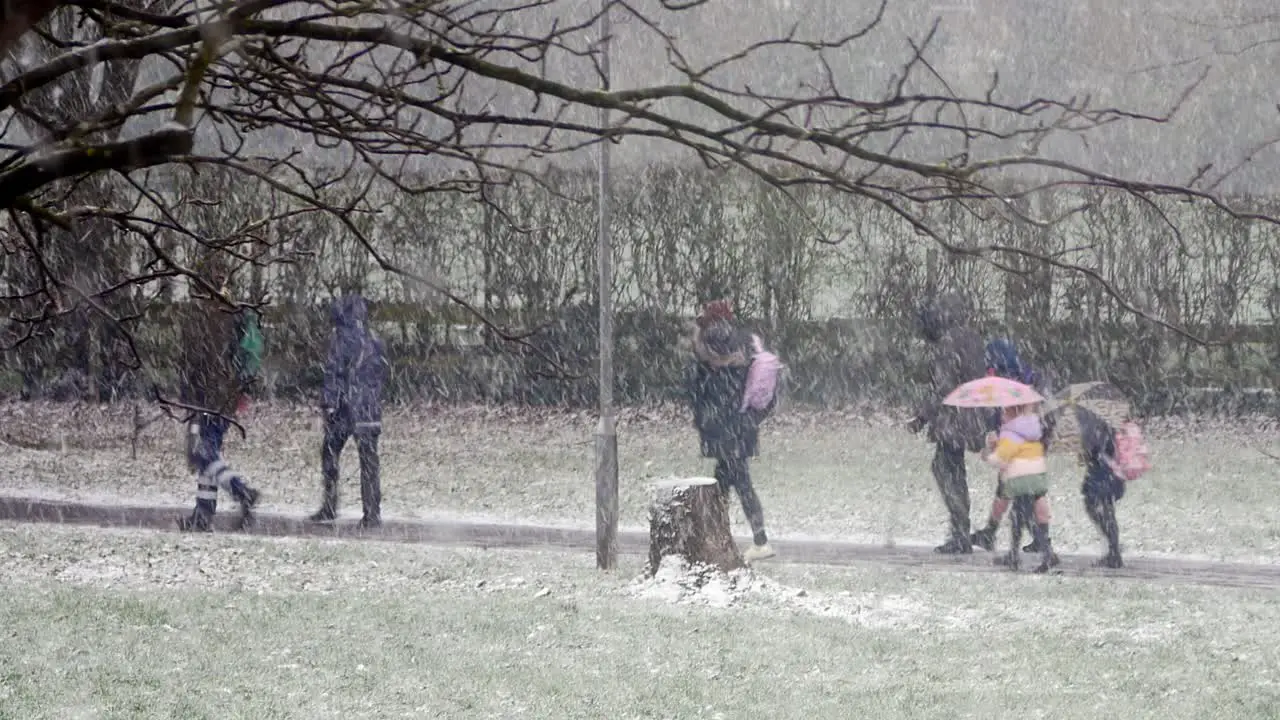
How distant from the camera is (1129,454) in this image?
Result: 908 centimetres

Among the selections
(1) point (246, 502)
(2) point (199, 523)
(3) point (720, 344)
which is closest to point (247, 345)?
(1) point (246, 502)

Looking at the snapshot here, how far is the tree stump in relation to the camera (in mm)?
8344

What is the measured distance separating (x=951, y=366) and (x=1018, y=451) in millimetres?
772

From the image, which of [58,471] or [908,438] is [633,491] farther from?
[58,471]

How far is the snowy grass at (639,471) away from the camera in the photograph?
38.5ft

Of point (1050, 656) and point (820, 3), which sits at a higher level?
point (820, 3)

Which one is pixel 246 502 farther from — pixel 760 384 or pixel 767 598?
pixel 767 598

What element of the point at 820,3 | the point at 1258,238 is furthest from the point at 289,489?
the point at 820,3

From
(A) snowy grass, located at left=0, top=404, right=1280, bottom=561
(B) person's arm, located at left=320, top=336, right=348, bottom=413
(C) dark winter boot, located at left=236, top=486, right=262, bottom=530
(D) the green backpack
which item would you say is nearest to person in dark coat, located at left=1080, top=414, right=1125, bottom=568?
(A) snowy grass, located at left=0, top=404, right=1280, bottom=561

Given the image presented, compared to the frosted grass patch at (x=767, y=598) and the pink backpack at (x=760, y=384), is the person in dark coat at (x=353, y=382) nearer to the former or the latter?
the pink backpack at (x=760, y=384)

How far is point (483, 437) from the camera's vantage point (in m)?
16.4

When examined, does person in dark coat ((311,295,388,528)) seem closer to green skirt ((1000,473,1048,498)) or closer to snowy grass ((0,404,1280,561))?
snowy grass ((0,404,1280,561))

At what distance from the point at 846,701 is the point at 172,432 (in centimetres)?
1195

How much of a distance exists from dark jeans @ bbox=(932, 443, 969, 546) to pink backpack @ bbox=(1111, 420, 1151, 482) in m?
1.11
